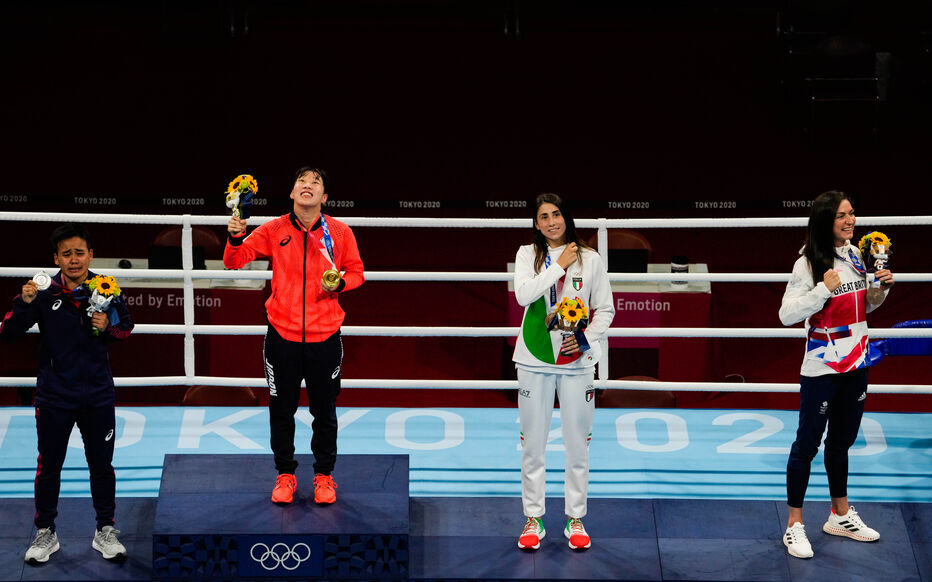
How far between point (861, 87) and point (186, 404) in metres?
7.40

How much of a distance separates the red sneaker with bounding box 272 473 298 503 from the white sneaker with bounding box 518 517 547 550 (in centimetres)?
96

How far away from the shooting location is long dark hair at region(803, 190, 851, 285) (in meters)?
4.27

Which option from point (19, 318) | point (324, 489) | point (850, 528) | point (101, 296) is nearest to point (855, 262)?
point (850, 528)

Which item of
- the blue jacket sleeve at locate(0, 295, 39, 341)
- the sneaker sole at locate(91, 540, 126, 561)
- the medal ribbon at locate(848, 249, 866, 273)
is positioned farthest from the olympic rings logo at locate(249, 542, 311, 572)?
the medal ribbon at locate(848, 249, 866, 273)

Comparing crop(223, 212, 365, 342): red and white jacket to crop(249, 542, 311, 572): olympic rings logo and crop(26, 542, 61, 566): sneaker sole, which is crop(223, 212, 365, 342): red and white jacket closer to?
crop(249, 542, 311, 572): olympic rings logo

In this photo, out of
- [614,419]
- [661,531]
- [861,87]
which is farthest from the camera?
[861,87]

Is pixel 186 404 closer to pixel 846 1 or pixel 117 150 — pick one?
pixel 117 150

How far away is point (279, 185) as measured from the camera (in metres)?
11.2

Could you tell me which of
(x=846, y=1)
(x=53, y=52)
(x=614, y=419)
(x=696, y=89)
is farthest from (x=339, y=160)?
(x=614, y=419)

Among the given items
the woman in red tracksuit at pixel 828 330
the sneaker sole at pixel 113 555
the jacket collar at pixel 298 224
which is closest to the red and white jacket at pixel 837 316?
the woman in red tracksuit at pixel 828 330

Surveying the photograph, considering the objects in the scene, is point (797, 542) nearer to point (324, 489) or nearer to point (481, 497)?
point (481, 497)

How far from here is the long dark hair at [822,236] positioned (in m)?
4.27

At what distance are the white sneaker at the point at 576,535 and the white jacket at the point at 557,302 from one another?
65 cm

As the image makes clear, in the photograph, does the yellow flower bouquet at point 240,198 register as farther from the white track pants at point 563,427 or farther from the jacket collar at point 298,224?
the white track pants at point 563,427
